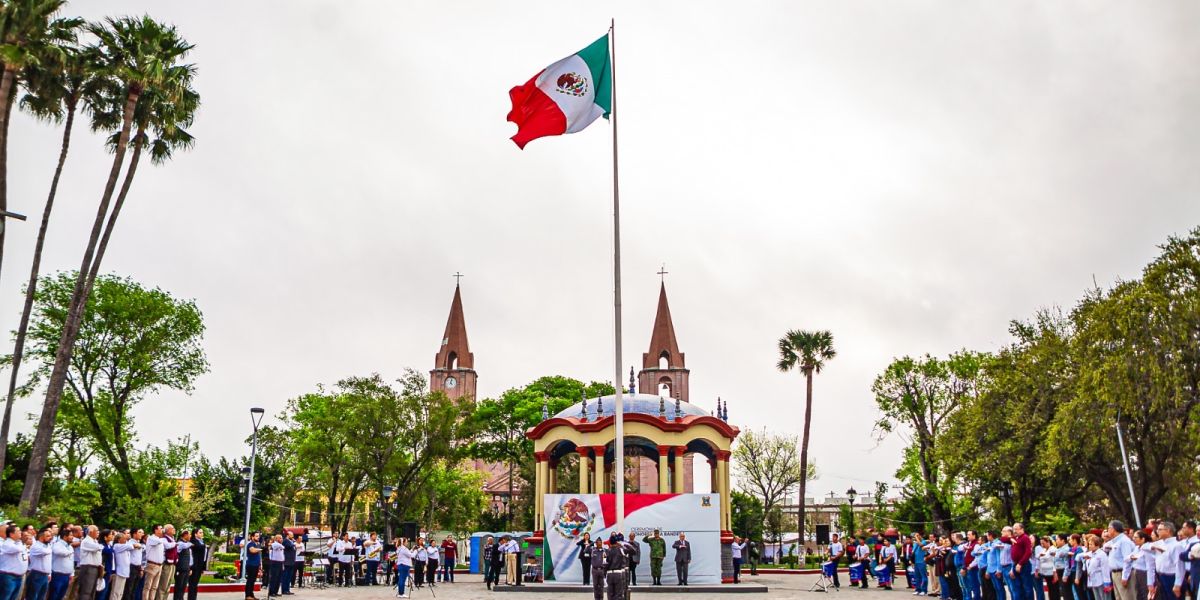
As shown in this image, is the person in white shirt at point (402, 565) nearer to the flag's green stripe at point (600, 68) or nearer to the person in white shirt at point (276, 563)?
the person in white shirt at point (276, 563)

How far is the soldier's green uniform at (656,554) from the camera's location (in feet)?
78.4

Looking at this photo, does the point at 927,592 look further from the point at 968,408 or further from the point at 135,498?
the point at 135,498

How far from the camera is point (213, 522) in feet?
153

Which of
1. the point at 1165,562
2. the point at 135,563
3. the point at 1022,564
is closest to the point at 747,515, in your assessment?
the point at 1022,564

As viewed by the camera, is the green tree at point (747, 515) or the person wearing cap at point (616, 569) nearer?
the person wearing cap at point (616, 569)

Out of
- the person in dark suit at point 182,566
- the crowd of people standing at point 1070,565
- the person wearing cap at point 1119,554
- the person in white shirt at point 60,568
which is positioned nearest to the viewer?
the crowd of people standing at point 1070,565

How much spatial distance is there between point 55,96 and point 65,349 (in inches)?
329

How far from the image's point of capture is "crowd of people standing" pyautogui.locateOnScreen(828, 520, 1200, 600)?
→ 1287cm

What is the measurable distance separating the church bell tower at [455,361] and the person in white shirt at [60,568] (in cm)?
7195

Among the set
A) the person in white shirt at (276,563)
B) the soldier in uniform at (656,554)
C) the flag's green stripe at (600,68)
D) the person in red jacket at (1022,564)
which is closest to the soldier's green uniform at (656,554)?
the soldier in uniform at (656,554)

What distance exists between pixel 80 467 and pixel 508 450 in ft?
79.8

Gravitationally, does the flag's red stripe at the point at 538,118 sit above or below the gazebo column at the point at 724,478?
above

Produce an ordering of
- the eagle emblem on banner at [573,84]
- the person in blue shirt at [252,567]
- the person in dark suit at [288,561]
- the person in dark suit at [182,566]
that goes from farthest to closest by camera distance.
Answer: the person in dark suit at [288,561] < the person in blue shirt at [252,567] < the person in dark suit at [182,566] < the eagle emblem on banner at [573,84]

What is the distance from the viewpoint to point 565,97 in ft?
55.7
